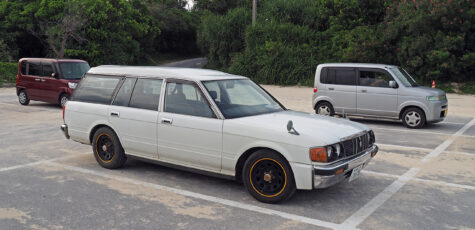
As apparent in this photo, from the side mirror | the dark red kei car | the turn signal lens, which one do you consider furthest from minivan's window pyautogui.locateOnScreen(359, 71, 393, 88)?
the dark red kei car

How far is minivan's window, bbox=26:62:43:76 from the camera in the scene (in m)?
15.7

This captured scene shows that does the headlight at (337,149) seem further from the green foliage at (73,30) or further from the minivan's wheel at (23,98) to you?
the green foliage at (73,30)

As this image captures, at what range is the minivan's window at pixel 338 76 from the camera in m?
12.8

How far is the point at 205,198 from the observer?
547cm

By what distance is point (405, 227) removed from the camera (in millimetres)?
4562

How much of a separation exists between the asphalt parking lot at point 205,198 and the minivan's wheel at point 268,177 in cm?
13

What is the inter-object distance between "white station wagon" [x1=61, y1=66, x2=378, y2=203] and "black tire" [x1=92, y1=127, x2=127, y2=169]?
0.05ft

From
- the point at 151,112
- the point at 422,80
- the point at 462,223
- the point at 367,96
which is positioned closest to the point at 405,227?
the point at 462,223

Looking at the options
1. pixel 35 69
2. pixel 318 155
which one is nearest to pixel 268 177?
pixel 318 155

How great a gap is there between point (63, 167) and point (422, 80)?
871 inches

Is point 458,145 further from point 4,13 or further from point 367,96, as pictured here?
point 4,13

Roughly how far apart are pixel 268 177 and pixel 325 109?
8599 millimetres

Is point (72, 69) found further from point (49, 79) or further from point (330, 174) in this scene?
point (330, 174)

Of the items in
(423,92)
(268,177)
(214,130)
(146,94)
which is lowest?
(268,177)
